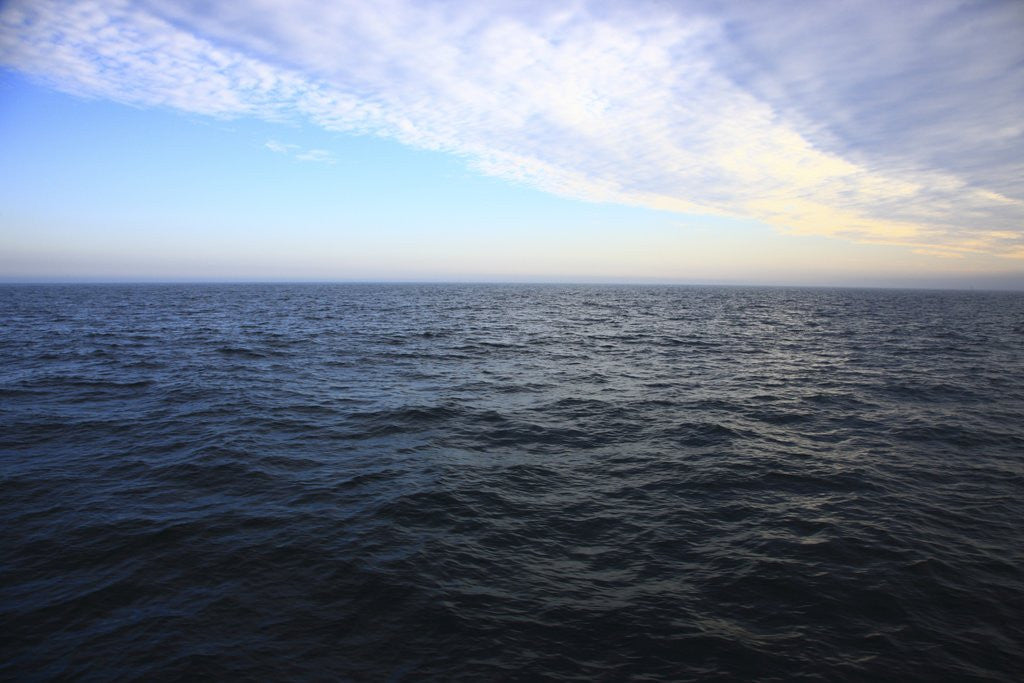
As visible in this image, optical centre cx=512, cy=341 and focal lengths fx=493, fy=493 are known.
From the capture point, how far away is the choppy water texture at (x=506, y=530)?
8.56 metres

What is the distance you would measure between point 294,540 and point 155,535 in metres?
3.36

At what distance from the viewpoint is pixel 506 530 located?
1244cm

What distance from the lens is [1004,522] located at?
522 inches

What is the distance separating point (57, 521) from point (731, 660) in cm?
1555

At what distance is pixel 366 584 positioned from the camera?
10141 mm

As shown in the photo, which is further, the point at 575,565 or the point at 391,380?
the point at 391,380

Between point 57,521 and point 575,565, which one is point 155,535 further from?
point 575,565

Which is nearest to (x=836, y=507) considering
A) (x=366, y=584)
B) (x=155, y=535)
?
(x=366, y=584)

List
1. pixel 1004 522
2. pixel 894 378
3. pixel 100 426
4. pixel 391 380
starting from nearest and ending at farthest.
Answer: pixel 1004 522 < pixel 100 426 < pixel 391 380 < pixel 894 378

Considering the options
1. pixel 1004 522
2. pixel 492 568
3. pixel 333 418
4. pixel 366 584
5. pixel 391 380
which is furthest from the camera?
pixel 391 380

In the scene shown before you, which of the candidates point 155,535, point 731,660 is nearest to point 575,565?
point 731,660

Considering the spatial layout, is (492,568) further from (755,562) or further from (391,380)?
(391,380)

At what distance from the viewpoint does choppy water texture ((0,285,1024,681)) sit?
8.56 meters

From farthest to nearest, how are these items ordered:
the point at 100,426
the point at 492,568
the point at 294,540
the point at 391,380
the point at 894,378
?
the point at 894,378 → the point at 391,380 → the point at 100,426 → the point at 294,540 → the point at 492,568
